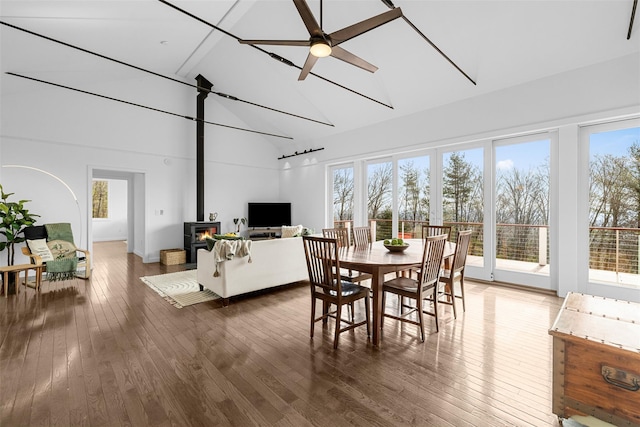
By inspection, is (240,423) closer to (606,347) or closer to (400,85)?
(606,347)

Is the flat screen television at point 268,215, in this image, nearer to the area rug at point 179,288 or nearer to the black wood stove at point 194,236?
the black wood stove at point 194,236

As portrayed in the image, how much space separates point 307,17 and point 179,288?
423 cm

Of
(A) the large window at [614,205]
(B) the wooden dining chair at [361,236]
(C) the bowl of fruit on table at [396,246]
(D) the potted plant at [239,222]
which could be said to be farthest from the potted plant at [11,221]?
(A) the large window at [614,205]

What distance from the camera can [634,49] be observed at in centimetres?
342

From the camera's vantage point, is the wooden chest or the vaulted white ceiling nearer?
the wooden chest

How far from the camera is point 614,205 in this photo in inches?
149

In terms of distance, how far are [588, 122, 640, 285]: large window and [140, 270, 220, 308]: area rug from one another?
5430mm

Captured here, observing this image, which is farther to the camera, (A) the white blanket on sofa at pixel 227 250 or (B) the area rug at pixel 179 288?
(B) the area rug at pixel 179 288

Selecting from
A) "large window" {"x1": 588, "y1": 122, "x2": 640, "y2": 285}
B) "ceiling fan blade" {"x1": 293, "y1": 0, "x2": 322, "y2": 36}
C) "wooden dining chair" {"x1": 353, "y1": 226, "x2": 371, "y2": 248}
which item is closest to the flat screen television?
"wooden dining chair" {"x1": 353, "y1": 226, "x2": 371, "y2": 248}

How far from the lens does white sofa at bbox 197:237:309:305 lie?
3.84m

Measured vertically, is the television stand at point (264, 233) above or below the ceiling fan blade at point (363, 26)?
below

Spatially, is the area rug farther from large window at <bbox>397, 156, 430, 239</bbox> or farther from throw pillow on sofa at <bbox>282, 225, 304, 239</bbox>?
large window at <bbox>397, 156, 430, 239</bbox>

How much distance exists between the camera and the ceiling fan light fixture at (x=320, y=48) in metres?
2.52

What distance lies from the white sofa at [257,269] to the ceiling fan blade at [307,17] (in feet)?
8.80
